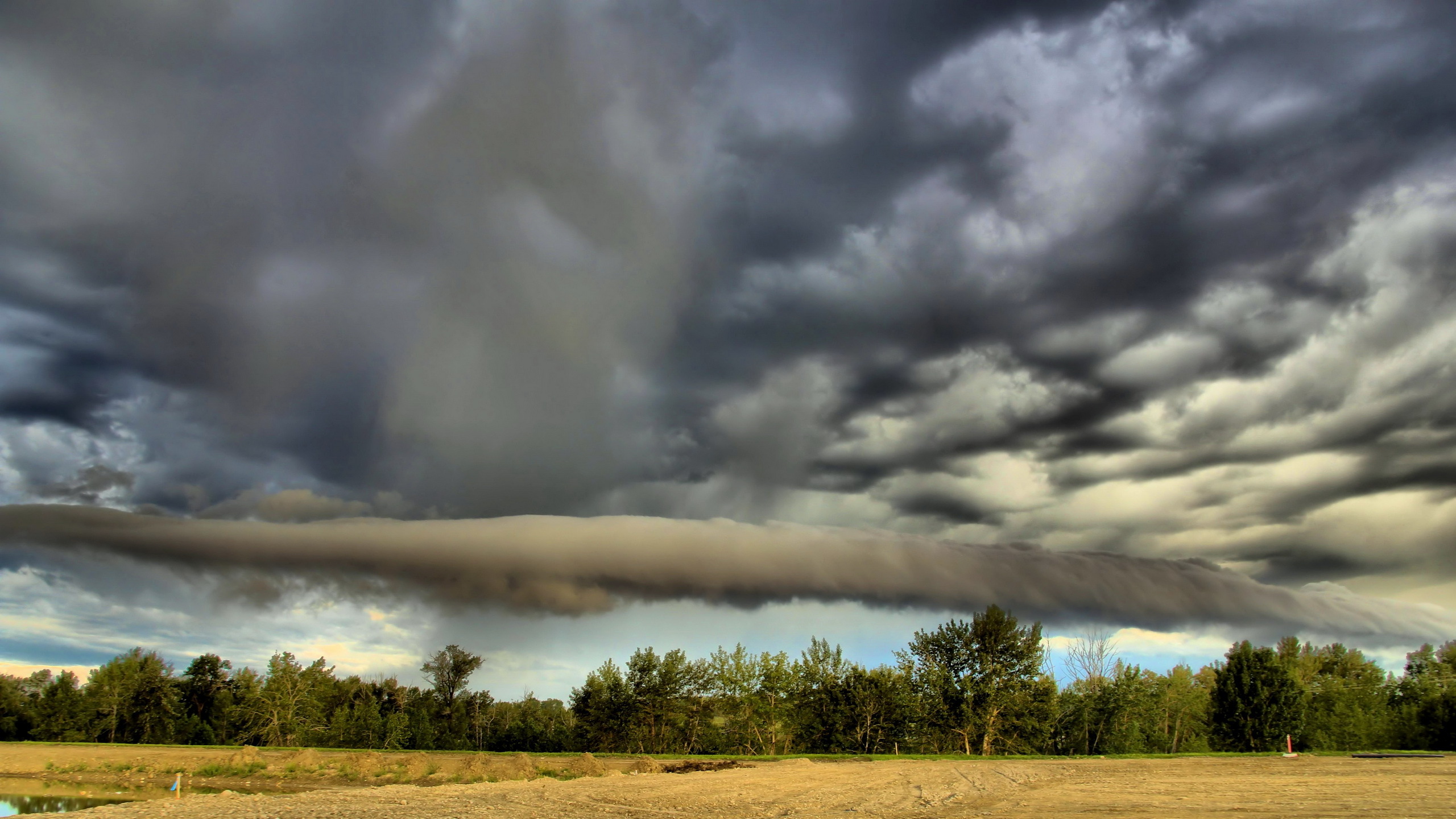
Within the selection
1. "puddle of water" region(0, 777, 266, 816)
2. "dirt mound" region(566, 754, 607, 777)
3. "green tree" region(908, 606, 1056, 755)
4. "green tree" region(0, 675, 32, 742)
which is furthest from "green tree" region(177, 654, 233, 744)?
"green tree" region(908, 606, 1056, 755)

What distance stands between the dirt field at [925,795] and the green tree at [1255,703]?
28.7 metres

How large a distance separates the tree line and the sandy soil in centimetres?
3017

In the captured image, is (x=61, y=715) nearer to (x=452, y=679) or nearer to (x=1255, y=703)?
(x=452, y=679)

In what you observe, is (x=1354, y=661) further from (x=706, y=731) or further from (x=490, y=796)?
(x=490, y=796)

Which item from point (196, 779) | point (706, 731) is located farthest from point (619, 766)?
point (706, 731)

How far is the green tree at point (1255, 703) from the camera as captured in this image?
2756 inches

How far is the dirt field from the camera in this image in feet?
80.8

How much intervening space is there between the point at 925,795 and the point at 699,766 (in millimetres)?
22495

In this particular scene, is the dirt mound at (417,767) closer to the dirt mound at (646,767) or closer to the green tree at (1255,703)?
the dirt mound at (646,767)

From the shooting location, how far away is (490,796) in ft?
104

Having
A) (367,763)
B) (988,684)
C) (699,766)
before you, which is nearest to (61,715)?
(367,763)

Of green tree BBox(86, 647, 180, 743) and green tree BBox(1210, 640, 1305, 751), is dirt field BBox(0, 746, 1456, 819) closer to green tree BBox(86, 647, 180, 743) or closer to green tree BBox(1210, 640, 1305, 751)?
green tree BBox(1210, 640, 1305, 751)

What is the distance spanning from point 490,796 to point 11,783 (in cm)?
4471

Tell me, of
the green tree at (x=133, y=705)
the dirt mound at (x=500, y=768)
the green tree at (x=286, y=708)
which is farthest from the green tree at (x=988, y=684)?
the green tree at (x=133, y=705)
